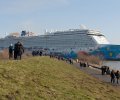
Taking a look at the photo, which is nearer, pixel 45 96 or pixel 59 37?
pixel 45 96

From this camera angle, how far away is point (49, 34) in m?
113

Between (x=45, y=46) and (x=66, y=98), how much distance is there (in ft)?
316

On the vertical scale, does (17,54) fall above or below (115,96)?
above

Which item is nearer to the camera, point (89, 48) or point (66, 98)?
point (66, 98)

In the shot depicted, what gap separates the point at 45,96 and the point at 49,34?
330 ft

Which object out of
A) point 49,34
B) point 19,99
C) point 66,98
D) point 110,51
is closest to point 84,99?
point 66,98

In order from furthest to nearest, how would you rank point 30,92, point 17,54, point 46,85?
point 17,54
point 46,85
point 30,92

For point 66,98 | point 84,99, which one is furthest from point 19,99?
point 84,99

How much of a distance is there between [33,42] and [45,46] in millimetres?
5168

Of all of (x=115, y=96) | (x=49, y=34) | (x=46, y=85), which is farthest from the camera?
(x=49, y=34)

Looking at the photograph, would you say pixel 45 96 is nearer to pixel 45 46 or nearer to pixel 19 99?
pixel 19 99

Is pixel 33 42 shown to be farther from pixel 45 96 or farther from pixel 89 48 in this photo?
pixel 45 96

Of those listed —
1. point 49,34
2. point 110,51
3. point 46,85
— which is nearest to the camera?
point 46,85

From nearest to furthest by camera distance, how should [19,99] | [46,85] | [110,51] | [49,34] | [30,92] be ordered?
[19,99], [30,92], [46,85], [110,51], [49,34]
